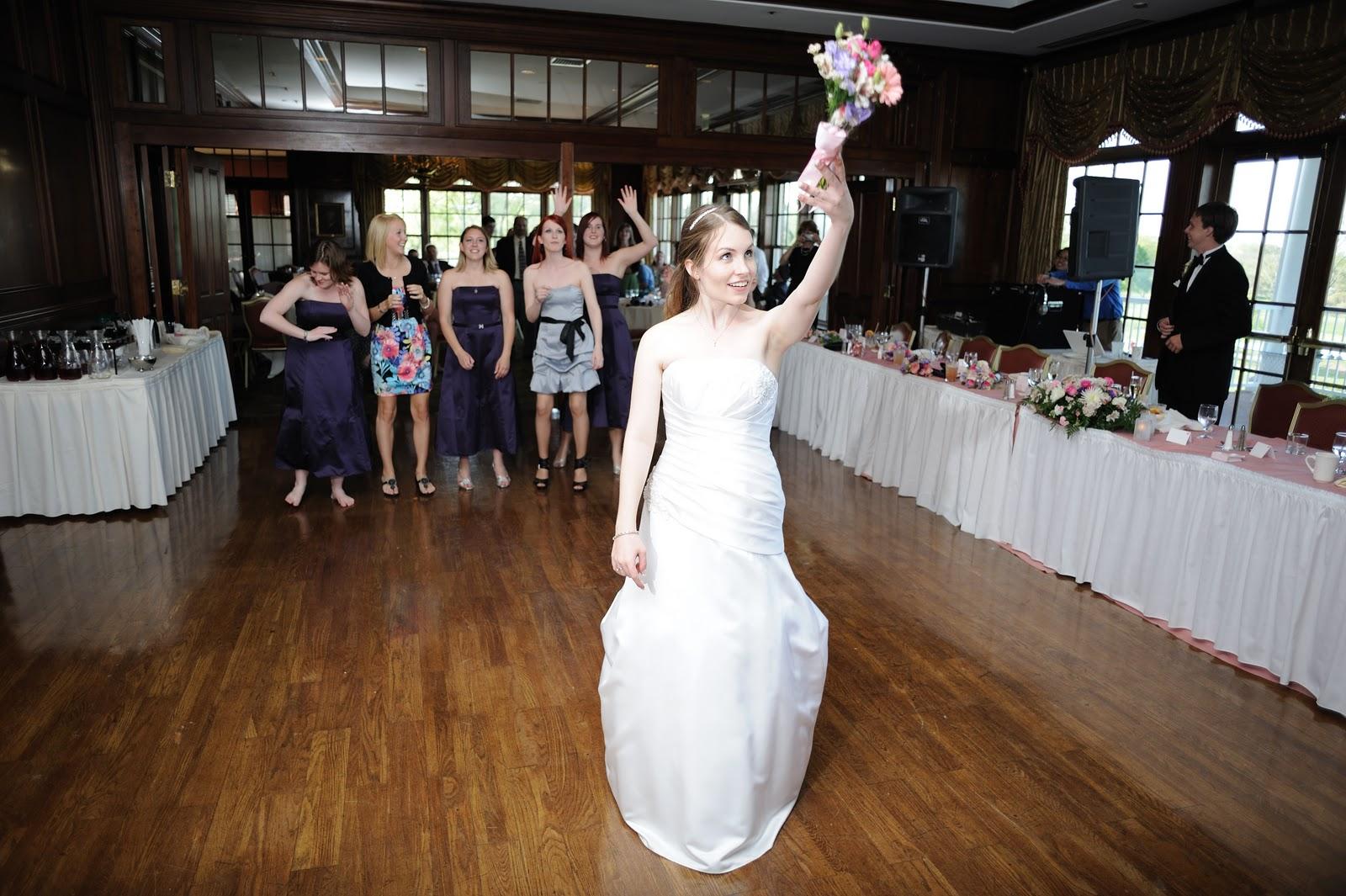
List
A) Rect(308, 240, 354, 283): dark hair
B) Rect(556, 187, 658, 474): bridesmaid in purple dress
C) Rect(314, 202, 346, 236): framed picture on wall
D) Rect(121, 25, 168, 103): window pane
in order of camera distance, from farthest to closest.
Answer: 1. Rect(314, 202, 346, 236): framed picture on wall
2. Rect(121, 25, 168, 103): window pane
3. Rect(556, 187, 658, 474): bridesmaid in purple dress
4. Rect(308, 240, 354, 283): dark hair

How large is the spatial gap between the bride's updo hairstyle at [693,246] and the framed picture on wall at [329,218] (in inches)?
562

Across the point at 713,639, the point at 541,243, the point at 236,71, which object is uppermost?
the point at 236,71

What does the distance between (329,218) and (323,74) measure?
8.36m

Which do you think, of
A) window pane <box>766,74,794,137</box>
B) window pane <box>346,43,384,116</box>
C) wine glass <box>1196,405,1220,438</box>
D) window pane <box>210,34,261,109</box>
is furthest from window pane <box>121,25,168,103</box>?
wine glass <box>1196,405,1220,438</box>

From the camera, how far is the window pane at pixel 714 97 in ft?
27.5

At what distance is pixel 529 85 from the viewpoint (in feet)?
25.7

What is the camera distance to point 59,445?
502 centimetres

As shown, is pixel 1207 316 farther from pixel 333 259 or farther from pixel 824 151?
pixel 333 259

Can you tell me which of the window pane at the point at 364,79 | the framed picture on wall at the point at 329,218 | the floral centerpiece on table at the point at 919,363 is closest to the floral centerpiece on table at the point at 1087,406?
the floral centerpiece on table at the point at 919,363

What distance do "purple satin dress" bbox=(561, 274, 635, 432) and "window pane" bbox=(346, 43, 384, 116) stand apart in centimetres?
290

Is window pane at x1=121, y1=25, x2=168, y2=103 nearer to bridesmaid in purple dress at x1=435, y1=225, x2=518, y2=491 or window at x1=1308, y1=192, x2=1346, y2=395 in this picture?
bridesmaid in purple dress at x1=435, y1=225, x2=518, y2=491

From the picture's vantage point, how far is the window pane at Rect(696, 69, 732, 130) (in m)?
8.38

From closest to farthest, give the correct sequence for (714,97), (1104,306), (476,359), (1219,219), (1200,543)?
(1200,543) < (1219,219) < (476,359) < (1104,306) < (714,97)

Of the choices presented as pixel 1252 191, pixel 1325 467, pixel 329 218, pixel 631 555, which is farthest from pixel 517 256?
pixel 631 555
